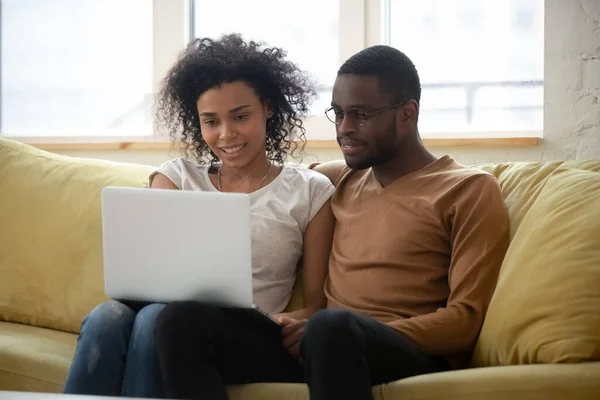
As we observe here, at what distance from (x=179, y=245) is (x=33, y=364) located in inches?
23.5

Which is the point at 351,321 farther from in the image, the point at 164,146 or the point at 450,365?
the point at 164,146

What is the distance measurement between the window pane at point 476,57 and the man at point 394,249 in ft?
3.02

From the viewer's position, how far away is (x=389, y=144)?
5.55 ft

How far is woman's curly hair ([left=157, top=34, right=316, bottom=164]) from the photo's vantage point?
1861mm

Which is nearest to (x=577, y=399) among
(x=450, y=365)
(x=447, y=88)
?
(x=450, y=365)

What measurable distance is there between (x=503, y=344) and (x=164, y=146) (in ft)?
5.26

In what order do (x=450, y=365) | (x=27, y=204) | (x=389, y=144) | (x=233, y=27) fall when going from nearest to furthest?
(x=450, y=365) < (x=389, y=144) < (x=27, y=204) < (x=233, y=27)

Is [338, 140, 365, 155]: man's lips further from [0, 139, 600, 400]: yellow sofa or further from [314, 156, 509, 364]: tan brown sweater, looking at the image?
[0, 139, 600, 400]: yellow sofa

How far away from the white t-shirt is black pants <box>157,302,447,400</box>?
0.85 ft

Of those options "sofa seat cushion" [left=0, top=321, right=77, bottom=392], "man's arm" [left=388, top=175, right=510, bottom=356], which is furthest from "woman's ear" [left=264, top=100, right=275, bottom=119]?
"sofa seat cushion" [left=0, top=321, right=77, bottom=392]

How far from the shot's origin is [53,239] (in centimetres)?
204

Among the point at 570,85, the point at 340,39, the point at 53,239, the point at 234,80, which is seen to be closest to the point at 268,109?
the point at 234,80

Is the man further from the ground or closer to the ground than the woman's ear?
closer to the ground

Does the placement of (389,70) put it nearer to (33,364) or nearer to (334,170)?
(334,170)
